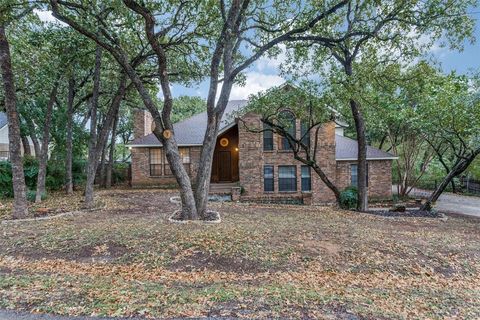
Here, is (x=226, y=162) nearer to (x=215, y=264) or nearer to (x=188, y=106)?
(x=215, y=264)

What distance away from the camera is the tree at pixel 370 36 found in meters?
9.14

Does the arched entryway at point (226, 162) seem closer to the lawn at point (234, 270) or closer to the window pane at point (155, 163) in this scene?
the window pane at point (155, 163)

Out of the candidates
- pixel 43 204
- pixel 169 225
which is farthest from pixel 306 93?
pixel 43 204

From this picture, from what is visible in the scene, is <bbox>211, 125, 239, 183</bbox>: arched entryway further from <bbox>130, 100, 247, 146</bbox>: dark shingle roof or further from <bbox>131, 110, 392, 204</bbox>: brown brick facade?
<bbox>131, 110, 392, 204</bbox>: brown brick facade

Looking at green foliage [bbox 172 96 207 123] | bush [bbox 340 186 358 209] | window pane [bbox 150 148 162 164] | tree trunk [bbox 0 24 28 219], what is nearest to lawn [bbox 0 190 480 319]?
tree trunk [bbox 0 24 28 219]

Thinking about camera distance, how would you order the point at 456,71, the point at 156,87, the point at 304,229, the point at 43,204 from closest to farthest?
the point at 304,229 < the point at 43,204 < the point at 456,71 < the point at 156,87

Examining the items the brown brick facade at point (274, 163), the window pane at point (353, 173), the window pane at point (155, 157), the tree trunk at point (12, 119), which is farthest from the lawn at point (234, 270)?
the window pane at point (155, 157)

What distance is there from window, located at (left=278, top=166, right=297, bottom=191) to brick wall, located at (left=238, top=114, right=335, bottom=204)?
20 centimetres

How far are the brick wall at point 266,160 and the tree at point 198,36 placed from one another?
7225 millimetres

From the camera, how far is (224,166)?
19.8 m

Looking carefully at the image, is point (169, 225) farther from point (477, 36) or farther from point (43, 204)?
point (477, 36)

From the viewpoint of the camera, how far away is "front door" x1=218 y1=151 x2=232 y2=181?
19.8 metres

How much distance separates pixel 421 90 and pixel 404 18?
370 cm

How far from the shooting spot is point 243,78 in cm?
1093
